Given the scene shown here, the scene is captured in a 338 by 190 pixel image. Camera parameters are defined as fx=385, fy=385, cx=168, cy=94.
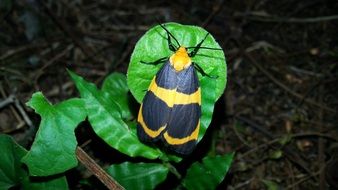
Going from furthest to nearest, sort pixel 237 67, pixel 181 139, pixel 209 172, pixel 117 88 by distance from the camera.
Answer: pixel 237 67 < pixel 117 88 < pixel 209 172 < pixel 181 139

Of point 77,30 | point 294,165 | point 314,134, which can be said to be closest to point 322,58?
point 314,134

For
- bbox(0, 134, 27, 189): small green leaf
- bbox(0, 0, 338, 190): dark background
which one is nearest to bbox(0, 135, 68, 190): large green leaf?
bbox(0, 134, 27, 189): small green leaf

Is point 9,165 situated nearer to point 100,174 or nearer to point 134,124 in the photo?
point 100,174

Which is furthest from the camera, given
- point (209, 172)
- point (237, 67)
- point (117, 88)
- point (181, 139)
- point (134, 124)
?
point (237, 67)

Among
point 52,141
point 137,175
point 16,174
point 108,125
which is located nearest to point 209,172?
point 137,175

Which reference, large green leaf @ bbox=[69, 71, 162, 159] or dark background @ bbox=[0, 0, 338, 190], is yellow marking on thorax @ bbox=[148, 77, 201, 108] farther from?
dark background @ bbox=[0, 0, 338, 190]

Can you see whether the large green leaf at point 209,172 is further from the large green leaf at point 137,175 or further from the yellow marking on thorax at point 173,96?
the yellow marking on thorax at point 173,96
